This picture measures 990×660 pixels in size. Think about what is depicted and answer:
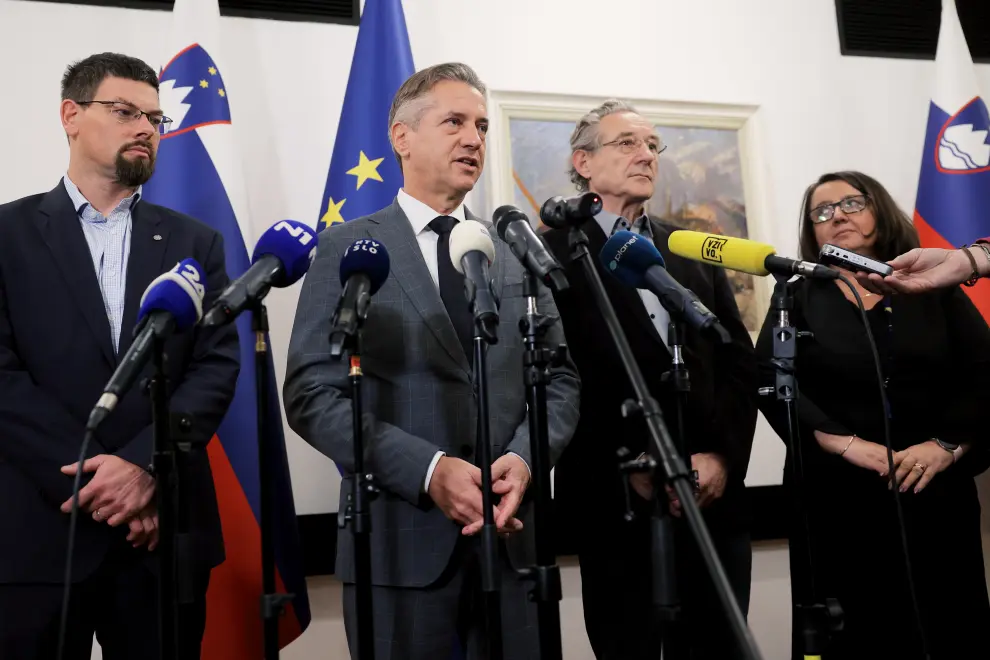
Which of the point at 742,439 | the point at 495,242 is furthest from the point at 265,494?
the point at 742,439

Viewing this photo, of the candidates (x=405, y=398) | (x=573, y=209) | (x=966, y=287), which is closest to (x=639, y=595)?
(x=405, y=398)

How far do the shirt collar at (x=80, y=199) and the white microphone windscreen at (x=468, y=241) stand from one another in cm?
116

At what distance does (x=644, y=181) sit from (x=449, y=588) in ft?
4.83

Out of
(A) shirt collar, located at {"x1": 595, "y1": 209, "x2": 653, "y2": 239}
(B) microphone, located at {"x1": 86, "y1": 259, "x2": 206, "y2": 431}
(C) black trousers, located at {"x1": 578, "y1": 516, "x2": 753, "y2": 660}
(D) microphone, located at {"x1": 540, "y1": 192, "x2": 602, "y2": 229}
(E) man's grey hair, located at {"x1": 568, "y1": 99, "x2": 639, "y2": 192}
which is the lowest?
(C) black trousers, located at {"x1": 578, "y1": 516, "x2": 753, "y2": 660}

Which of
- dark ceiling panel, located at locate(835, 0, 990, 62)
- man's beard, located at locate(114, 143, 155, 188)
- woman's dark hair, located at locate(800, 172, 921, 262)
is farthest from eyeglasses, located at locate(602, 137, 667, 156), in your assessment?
dark ceiling panel, located at locate(835, 0, 990, 62)

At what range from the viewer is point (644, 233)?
2.85 meters

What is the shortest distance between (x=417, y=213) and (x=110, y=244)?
0.83 m

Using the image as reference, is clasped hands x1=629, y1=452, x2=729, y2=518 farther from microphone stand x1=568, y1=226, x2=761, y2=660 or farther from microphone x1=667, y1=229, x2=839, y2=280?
microphone stand x1=568, y1=226, x2=761, y2=660

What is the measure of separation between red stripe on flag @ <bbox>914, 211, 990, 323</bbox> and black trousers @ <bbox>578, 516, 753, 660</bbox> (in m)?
1.96

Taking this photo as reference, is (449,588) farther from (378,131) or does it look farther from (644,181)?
(378,131)

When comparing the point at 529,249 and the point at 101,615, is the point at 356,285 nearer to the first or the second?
the point at 529,249

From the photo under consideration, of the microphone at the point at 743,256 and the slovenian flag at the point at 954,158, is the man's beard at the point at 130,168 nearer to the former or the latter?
the microphone at the point at 743,256

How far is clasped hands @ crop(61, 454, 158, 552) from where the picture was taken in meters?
2.11

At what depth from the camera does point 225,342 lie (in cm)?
243
